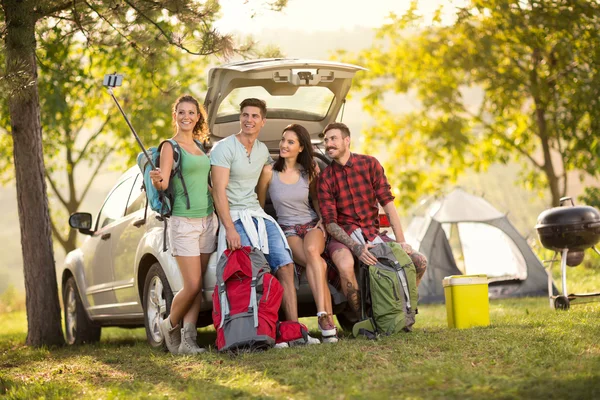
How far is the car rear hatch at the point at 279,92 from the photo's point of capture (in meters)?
6.88

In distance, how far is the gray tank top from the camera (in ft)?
21.9

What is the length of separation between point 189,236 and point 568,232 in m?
3.88

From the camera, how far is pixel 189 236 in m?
6.14

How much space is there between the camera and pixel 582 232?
789 cm

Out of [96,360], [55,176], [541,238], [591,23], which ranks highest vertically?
[591,23]

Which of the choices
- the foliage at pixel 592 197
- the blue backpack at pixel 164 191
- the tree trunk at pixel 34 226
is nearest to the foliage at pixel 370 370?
the blue backpack at pixel 164 191

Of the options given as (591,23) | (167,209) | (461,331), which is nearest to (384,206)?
Result: (461,331)

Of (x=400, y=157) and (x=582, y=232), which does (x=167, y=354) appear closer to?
(x=582, y=232)

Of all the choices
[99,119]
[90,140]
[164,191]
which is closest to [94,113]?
[90,140]

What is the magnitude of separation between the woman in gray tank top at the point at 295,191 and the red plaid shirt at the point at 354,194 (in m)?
0.14

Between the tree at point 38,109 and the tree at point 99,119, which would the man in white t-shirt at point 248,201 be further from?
the tree at point 99,119

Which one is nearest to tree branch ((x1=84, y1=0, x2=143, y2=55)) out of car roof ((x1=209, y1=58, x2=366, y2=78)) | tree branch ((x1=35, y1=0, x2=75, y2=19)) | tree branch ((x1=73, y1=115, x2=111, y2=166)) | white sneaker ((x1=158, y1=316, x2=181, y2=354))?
tree branch ((x1=35, y1=0, x2=75, y2=19))

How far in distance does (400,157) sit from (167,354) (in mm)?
18099

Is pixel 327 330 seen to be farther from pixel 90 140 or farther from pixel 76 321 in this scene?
pixel 90 140
